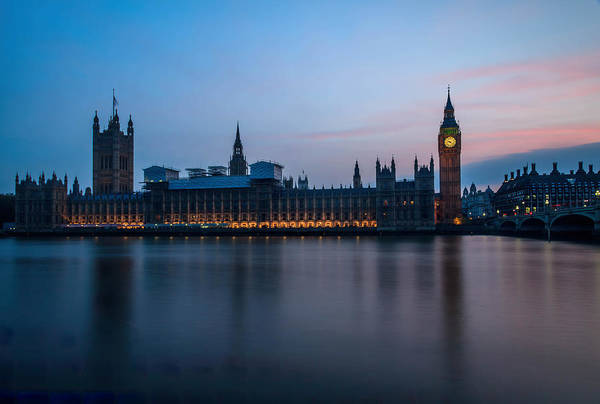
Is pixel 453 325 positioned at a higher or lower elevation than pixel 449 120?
lower

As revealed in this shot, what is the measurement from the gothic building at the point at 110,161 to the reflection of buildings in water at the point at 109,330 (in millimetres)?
111746

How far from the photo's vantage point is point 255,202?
103188mm

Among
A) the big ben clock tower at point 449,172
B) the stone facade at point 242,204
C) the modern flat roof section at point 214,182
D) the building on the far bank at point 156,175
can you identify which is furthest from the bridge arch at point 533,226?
the building on the far bank at point 156,175

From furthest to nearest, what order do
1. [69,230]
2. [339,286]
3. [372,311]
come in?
[69,230] → [339,286] → [372,311]

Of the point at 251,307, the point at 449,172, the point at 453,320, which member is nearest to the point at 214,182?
the point at 449,172

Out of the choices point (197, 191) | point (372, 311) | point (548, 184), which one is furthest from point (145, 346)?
point (548, 184)

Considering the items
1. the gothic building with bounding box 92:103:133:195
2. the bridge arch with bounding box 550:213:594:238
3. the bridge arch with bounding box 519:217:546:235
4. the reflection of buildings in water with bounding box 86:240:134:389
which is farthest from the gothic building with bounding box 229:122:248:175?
the reflection of buildings in water with bounding box 86:240:134:389

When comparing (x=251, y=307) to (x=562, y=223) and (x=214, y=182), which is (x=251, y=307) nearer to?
(x=562, y=223)

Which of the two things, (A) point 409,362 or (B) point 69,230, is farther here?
(B) point 69,230

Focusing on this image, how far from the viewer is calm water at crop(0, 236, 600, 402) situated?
7.91 m

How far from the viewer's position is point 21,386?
7.92 metres

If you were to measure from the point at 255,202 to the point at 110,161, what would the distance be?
50.7m

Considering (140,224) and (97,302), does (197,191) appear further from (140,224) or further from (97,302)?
(97,302)

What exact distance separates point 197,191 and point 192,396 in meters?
102
